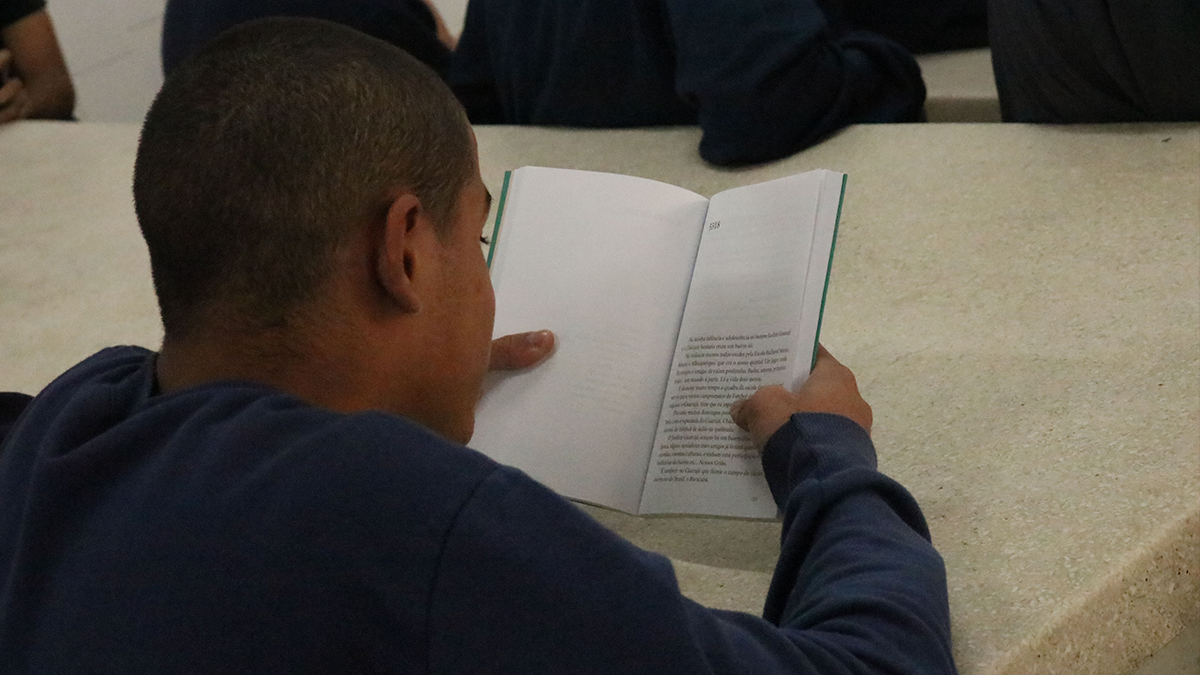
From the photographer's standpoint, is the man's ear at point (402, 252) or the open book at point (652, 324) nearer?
the man's ear at point (402, 252)

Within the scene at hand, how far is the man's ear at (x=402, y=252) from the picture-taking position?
0.61 meters

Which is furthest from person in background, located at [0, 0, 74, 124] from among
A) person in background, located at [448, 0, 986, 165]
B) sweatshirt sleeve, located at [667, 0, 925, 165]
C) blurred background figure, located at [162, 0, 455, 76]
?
sweatshirt sleeve, located at [667, 0, 925, 165]

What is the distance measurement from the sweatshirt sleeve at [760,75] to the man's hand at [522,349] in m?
0.52

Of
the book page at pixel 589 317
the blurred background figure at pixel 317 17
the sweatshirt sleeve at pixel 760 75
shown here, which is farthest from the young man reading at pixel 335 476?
the blurred background figure at pixel 317 17

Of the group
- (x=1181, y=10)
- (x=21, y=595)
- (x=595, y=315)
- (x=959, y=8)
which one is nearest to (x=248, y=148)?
(x=21, y=595)

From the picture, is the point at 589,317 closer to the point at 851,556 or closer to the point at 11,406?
the point at 851,556

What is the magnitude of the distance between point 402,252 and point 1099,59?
90 cm

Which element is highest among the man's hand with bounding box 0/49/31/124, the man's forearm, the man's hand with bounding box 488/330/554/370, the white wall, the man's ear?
the man's ear

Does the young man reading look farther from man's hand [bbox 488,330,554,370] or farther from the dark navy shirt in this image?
the dark navy shirt

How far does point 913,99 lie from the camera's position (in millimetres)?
1499

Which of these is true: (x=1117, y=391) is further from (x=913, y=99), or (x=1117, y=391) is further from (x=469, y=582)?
(x=913, y=99)

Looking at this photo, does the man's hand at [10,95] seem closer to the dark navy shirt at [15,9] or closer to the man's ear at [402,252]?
the dark navy shirt at [15,9]

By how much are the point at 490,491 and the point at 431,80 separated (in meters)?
0.28

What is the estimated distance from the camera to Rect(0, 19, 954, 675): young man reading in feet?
1.64
